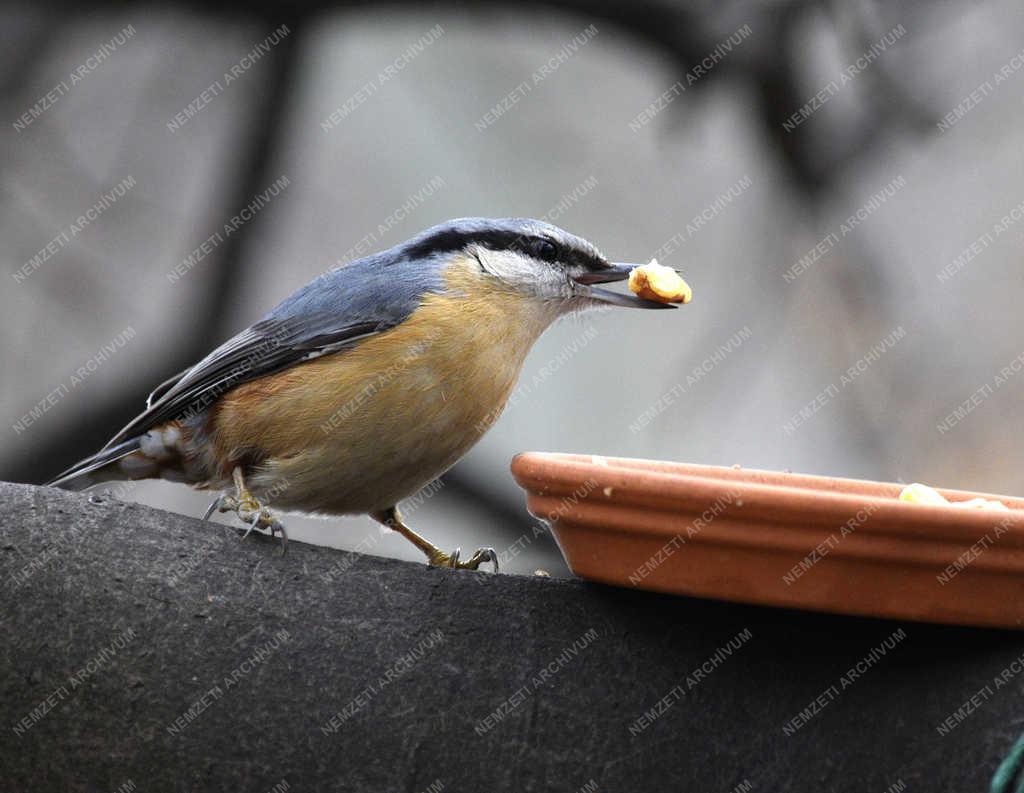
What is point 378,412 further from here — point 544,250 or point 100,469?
point 100,469

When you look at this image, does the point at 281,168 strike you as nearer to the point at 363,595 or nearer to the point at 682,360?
the point at 682,360

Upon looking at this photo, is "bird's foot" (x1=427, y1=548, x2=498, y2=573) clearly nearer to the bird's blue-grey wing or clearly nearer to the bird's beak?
the bird's blue-grey wing

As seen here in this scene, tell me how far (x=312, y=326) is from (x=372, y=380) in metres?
0.31

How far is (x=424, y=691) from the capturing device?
69.7 inches

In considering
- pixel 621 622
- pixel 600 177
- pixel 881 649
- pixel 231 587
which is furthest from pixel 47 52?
pixel 881 649

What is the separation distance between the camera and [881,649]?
1765 mm

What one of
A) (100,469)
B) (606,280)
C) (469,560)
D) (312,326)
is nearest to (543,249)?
(606,280)

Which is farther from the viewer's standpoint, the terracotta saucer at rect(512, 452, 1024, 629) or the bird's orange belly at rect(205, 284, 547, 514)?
the bird's orange belly at rect(205, 284, 547, 514)

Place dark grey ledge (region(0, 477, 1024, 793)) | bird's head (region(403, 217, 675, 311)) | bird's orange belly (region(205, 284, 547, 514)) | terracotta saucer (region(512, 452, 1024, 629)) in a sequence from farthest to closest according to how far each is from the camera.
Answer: bird's head (region(403, 217, 675, 311)) → bird's orange belly (region(205, 284, 547, 514)) → dark grey ledge (region(0, 477, 1024, 793)) → terracotta saucer (region(512, 452, 1024, 629))

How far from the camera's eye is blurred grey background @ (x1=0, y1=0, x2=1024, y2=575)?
13.6 ft

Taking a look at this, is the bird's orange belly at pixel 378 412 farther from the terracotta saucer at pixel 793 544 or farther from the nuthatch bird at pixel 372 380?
the terracotta saucer at pixel 793 544

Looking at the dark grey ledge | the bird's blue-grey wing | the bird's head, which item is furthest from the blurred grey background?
the dark grey ledge

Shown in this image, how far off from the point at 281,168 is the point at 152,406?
4.43 feet

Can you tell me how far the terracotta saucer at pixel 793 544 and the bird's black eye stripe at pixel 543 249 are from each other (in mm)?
1275
